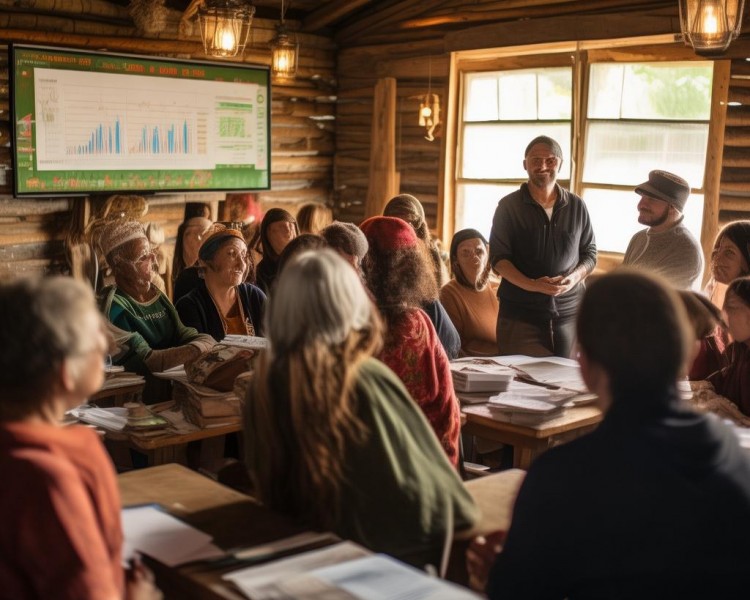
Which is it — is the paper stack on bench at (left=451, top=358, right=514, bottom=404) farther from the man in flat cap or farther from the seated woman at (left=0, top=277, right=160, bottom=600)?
the seated woman at (left=0, top=277, right=160, bottom=600)

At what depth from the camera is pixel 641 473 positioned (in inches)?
82.3

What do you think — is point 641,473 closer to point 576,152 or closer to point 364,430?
point 364,430

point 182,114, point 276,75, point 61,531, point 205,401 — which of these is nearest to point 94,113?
point 182,114

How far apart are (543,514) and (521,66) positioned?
22.7ft

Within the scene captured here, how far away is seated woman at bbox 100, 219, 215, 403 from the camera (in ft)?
16.6

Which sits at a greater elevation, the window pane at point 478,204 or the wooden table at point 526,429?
the window pane at point 478,204

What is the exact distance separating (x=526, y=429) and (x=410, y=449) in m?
1.56

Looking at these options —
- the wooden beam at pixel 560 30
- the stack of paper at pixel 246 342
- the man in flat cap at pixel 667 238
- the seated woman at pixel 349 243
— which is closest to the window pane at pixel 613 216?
the wooden beam at pixel 560 30

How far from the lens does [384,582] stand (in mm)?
2180

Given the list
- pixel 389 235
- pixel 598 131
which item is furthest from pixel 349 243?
pixel 598 131

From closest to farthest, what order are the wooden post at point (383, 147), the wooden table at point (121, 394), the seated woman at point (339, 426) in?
the seated woman at point (339, 426) → the wooden table at point (121, 394) → the wooden post at point (383, 147)

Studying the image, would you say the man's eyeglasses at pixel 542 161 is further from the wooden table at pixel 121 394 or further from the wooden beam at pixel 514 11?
the wooden table at pixel 121 394

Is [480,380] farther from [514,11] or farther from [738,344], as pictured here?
[514,11]

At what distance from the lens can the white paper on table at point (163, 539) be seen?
96.5 inches
